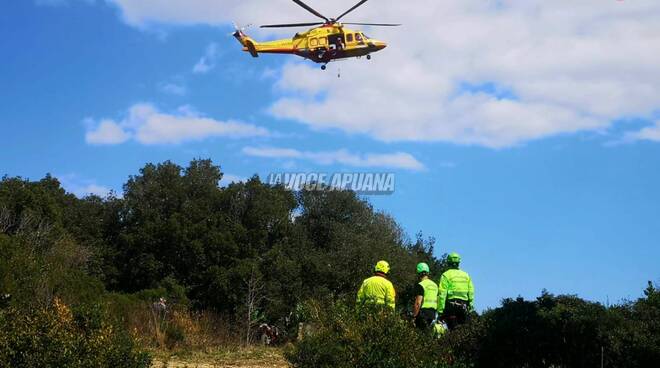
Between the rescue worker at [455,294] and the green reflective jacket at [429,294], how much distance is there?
11 cm

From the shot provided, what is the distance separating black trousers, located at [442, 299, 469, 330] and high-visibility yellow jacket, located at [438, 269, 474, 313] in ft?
0.23

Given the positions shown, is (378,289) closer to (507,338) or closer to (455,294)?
(507,338)

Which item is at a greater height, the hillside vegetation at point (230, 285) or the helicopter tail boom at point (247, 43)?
the helicopter tail boom at point (247, 43)

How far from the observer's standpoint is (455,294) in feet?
38.5

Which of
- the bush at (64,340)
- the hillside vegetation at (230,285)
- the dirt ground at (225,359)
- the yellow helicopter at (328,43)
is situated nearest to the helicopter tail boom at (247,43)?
the yellow helicopter at (328,43)

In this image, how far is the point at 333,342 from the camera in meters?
8.18

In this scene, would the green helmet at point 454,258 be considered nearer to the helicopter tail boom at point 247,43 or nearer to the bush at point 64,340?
the bush at point 64,340

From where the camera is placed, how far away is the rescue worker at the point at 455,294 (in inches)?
461

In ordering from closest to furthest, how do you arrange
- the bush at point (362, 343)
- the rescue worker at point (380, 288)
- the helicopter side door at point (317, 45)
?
1. the bush at point (362, 343)
2. the rescue worker at point (380, 288)
3. the helicopter side door at point (317, 45)

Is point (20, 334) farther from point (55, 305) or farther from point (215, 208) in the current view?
point (215, 208)

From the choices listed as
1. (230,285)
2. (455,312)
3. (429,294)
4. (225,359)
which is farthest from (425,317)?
(230,285)

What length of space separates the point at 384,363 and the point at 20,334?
347 centimetres

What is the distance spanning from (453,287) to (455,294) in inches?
4.1

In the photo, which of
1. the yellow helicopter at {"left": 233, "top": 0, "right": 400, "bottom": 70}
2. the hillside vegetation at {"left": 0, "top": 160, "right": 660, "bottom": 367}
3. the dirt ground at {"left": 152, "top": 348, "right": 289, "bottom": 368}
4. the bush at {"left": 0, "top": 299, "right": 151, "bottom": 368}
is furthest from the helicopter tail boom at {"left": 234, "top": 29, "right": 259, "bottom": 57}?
the bush at {"left": 0, "top": 299, "right": 151, "bottom": 368}
